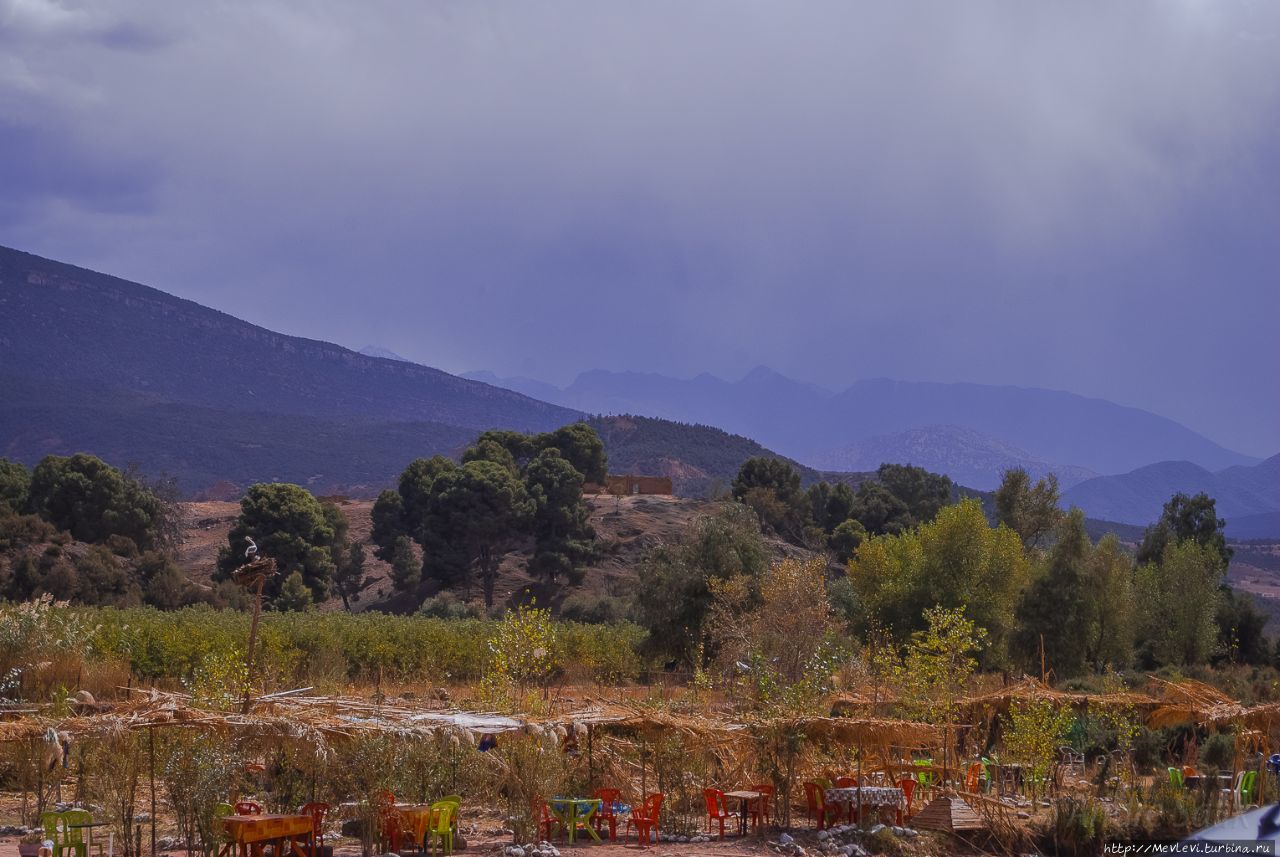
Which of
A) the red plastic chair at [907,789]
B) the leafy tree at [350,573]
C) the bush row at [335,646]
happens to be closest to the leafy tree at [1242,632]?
the bush row at [335,646]

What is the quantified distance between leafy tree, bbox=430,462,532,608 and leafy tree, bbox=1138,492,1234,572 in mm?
28510

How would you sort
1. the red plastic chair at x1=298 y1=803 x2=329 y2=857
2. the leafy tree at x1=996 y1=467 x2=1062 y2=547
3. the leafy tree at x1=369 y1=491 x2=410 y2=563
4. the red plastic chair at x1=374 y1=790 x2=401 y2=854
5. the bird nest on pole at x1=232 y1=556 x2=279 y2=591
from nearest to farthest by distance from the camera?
1. the red plastic chair at x1=298 y1=803 x2=329 y2=857
2. the red plastic chair at x1=374 y1=790 x2=401 y2=854
3. the bird nest on pole at x1=232 y1=556 x2=279 y2=591
4. the leafy tree at x1=996 y1=467 x2=1062 y2=547
5. the leafy tree at x1=369 y1=491 x2=410 y2=563

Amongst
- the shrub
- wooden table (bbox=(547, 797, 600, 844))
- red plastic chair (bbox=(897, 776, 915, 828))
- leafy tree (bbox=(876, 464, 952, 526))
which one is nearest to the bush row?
wooden table (bbox=(547, 797, 600, 844))

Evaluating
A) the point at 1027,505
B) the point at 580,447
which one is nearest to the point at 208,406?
the point at 580,447

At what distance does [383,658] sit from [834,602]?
14487mm

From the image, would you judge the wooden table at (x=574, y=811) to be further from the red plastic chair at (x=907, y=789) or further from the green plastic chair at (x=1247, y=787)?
the green plastic chair at (x=1247, y=787)

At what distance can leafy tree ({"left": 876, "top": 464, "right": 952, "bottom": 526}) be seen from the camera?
6843cm

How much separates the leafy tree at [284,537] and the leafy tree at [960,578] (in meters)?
26.7

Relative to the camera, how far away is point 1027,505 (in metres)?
47.3

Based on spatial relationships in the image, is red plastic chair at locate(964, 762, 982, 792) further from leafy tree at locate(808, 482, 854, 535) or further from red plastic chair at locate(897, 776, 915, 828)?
leafy tree at locate(808, 482, 854, 535)

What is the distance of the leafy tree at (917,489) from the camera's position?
225 feet

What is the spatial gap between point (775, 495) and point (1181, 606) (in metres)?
30.1

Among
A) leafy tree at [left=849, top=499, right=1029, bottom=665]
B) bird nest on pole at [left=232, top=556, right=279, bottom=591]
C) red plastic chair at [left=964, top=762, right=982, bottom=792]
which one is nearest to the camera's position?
bird nest on pole at [left=232, top=556, right=279, bottom=591]

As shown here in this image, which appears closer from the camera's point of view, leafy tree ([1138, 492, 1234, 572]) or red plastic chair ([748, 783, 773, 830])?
red plastic chair ([748, 783, 773, 830])
